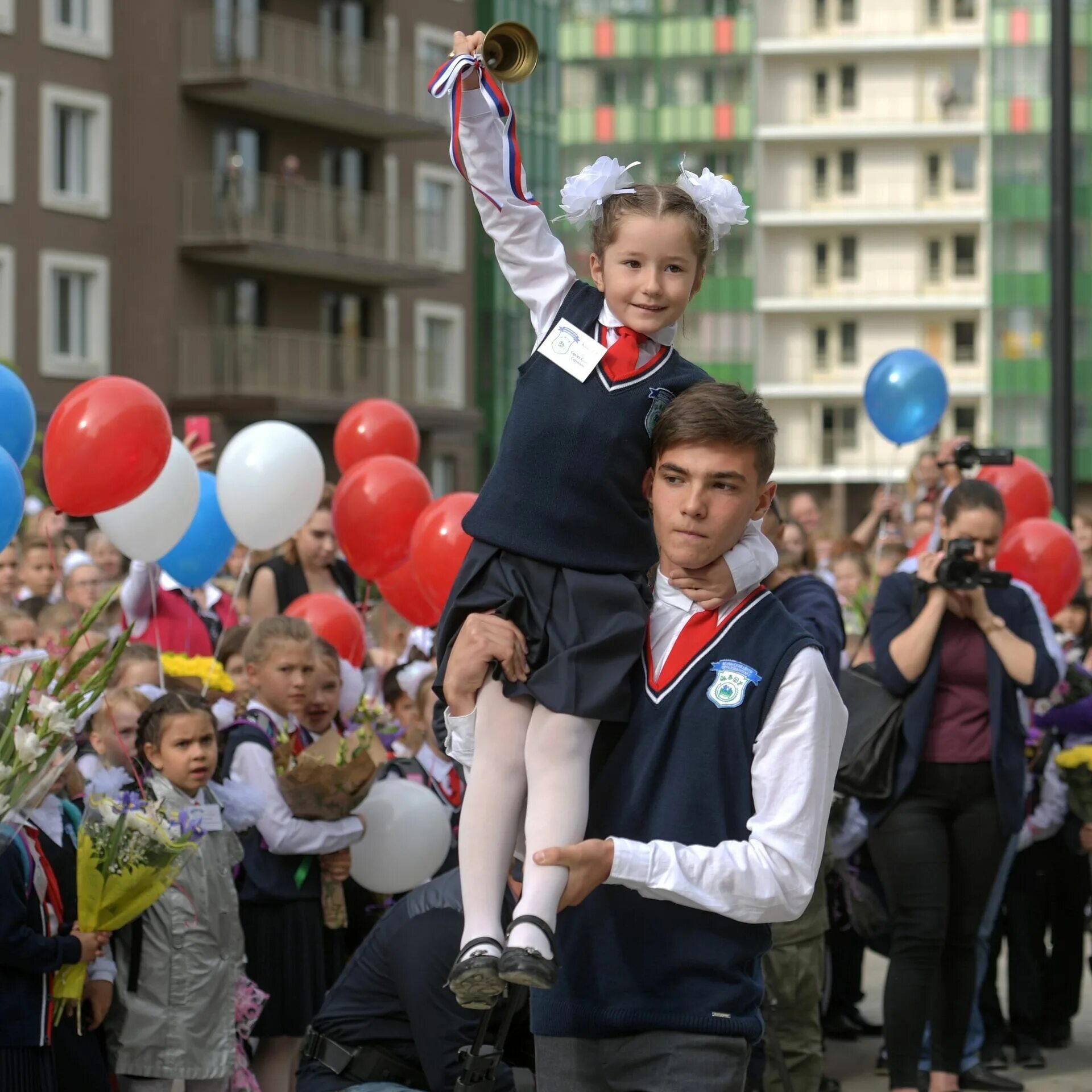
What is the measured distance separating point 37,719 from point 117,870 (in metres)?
1.07

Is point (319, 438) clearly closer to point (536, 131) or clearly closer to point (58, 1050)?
point (536, 131)

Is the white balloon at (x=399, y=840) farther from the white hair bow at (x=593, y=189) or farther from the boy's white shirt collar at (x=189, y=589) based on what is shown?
the white hair bow at (x=593, y=189)

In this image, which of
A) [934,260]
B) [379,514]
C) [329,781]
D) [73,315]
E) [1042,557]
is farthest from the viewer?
[934,260]

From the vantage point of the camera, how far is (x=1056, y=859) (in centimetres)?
880

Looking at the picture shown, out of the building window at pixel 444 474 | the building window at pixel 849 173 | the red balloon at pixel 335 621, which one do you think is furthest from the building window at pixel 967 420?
the red balloon at pixel 335 621

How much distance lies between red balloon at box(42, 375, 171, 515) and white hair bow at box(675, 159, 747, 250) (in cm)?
386

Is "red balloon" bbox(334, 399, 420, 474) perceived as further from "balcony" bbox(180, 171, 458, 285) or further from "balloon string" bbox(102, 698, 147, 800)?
"balcony" bbox(180, 171, 458, 285)

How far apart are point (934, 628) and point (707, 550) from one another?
11.8 feet

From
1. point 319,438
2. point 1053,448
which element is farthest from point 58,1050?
point 319,438

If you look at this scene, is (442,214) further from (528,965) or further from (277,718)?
(528,965)

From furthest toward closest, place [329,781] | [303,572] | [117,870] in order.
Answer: [303,572] → [329,781] → [117,870]

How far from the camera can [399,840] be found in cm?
669

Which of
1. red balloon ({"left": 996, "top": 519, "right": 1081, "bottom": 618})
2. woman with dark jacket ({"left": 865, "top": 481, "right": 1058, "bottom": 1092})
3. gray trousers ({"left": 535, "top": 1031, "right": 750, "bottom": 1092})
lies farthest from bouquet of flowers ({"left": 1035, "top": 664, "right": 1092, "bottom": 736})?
gray trousers ({"left": 535, "top": 1031, "right": 750, "bottom": 1092})

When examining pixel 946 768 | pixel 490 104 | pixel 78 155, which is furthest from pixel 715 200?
pixel 78 155
